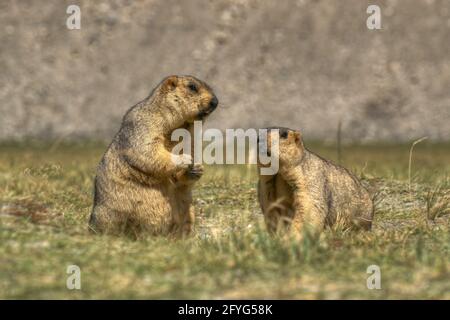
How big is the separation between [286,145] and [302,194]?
1.47ft

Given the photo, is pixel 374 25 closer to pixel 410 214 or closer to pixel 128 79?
pixel 128 79

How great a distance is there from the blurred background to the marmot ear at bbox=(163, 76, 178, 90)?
1953 centimetres

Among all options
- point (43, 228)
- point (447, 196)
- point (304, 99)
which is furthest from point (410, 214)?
point (304, 99)

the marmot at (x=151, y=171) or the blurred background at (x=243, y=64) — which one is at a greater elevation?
the blurred background at (x=243, y=64)

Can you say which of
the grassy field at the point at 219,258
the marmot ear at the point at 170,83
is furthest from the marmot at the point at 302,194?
the marmot ear at the point at 170,83

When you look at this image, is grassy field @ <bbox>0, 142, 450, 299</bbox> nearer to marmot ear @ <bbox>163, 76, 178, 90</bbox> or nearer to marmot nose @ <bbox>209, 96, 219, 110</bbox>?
marmot nose @ <bbox>209, 96, 219, 110</bbox>

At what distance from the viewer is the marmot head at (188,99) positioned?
33.2 feet

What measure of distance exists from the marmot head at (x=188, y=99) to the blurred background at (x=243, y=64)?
19.6 metres

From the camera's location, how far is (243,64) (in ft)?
115

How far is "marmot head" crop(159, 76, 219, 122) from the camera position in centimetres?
1013

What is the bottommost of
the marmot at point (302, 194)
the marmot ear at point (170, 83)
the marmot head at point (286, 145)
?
the marmot at point (302, 194)

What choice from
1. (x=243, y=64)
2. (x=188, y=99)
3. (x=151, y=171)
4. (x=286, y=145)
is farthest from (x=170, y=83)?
(x=243, y=64)

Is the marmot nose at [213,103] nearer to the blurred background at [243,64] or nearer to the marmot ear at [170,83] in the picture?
the marmot ear at [170,83]

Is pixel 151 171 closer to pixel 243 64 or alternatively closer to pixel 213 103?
pixel 213 103
